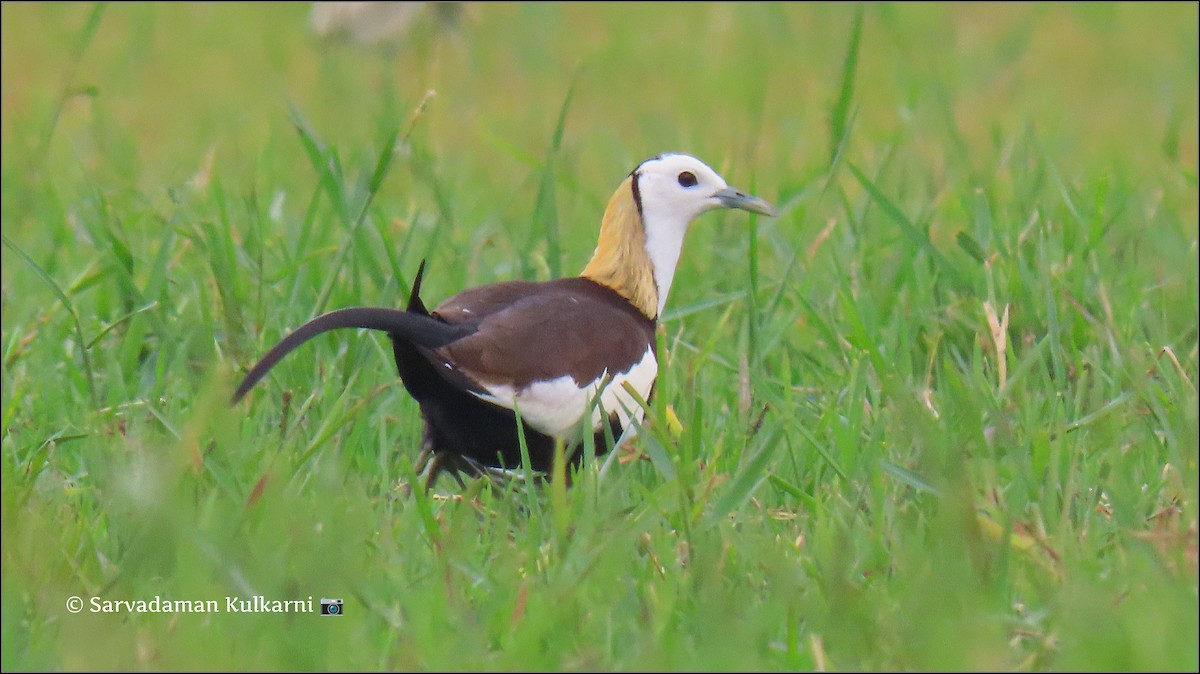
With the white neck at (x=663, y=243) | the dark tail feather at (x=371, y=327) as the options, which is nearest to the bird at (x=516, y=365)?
the dark tail feather at (x=371, y=327)

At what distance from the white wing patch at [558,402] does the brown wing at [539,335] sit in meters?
0.02

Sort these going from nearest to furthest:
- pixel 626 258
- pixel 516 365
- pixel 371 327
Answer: pixel 371 327 → pixel 516 365 → pixel 626 258

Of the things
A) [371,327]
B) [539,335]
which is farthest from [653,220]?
[371,327]

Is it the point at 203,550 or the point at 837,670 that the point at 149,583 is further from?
the point at 837,670

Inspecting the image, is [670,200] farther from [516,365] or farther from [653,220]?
[516,365]

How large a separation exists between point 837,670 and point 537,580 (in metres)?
0.48

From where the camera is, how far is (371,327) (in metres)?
2.64

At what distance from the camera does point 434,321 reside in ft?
9.11

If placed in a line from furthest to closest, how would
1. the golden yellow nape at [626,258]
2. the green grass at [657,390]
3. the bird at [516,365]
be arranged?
1. the golden yellow nape at [626,258]
2. the bird at [516,365]
3. the green grass at [657,390]

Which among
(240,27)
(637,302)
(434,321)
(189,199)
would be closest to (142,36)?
(240,27)

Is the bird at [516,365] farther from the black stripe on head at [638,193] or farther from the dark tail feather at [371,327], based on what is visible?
the black stripe on head at [638,193]

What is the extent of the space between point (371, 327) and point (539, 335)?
400 millimetres

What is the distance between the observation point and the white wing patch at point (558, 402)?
2.86 metres

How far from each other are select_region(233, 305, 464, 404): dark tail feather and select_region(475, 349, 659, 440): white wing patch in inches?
5.1
